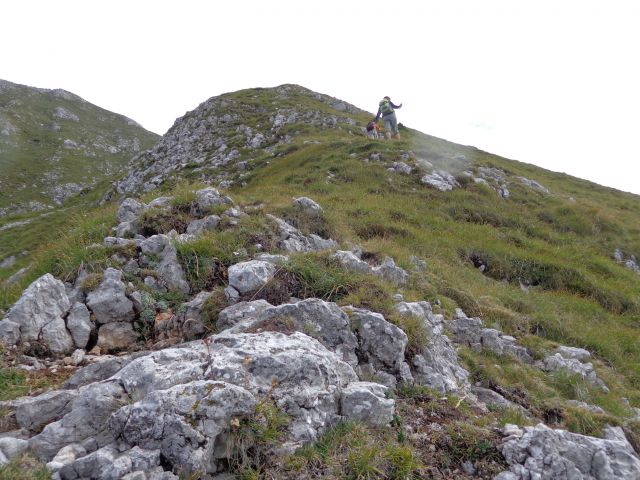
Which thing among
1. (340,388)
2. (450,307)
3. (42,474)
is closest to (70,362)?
(42,474)

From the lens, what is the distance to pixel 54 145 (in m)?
107

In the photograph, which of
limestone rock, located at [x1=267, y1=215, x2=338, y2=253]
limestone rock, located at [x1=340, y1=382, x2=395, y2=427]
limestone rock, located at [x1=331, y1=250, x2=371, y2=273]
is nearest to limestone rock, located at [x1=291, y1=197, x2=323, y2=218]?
limestone rock, located at [x1=267, y1=215, x2=338, y2=253]

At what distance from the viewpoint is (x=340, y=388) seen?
18.0ft

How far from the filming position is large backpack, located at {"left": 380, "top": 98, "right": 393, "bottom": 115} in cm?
2961

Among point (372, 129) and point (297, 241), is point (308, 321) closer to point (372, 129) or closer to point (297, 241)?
point (297, 241)

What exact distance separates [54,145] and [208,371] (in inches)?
4870

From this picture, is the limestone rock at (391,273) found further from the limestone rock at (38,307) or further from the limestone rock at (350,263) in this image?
the limestone rock at (38,307)

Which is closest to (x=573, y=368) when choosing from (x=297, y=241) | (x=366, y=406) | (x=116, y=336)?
(x=366, y=406)

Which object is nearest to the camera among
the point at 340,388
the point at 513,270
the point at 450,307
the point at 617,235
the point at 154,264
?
the point at 340,388

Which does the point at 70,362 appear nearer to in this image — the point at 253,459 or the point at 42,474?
the point at 42,474

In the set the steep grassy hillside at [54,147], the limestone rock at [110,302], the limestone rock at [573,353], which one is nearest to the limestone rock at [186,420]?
the limestone rock at [110,302]

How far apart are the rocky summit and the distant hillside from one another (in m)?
75.8

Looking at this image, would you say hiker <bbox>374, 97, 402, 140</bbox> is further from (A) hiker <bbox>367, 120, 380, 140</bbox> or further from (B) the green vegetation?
(B) the green vegetation

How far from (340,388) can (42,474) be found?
321 cm
